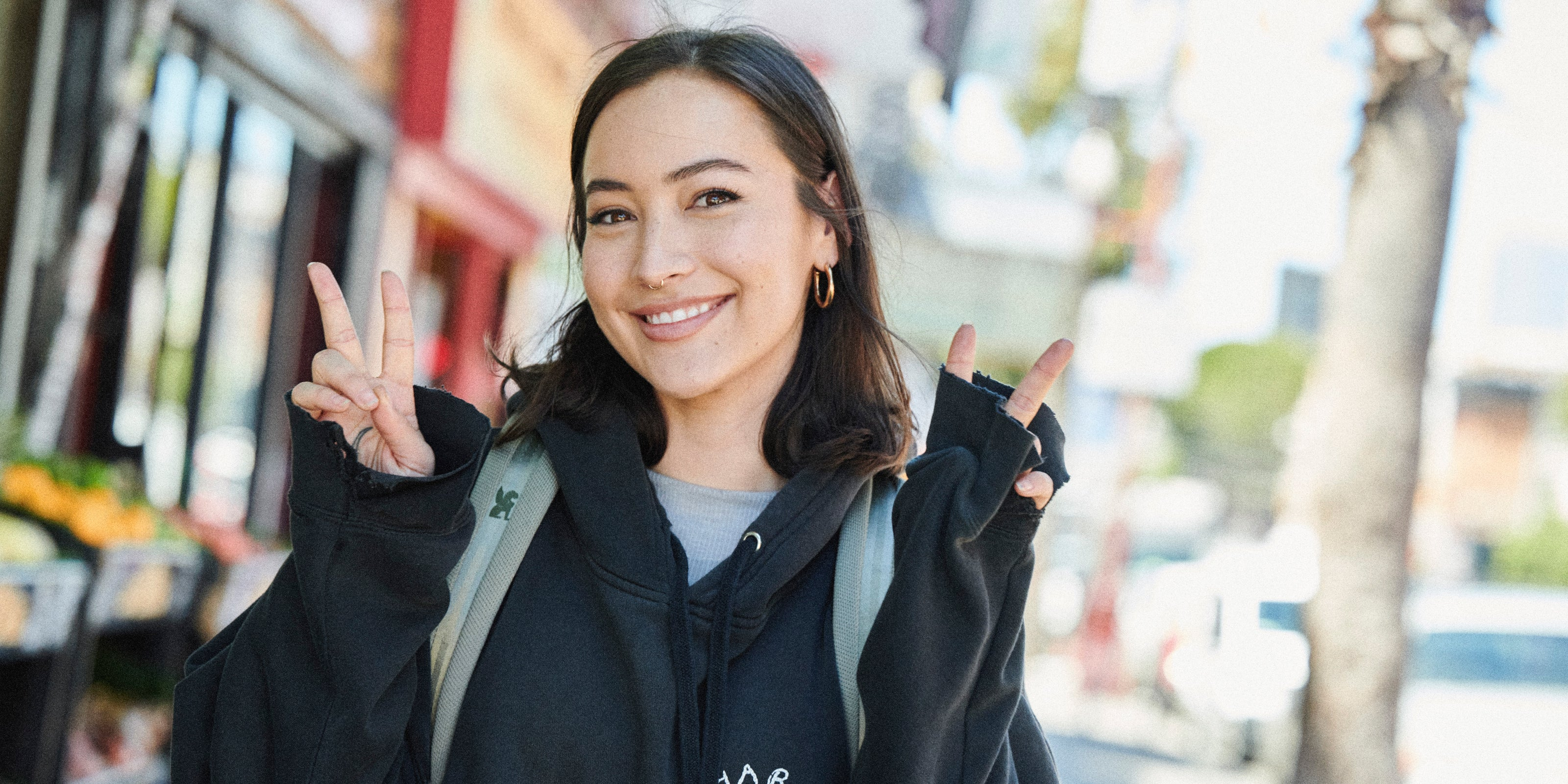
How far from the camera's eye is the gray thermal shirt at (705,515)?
1905 millimetres

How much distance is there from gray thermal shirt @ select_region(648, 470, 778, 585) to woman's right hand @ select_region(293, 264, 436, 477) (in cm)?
41

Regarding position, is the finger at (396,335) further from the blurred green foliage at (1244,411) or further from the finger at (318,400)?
the blurred green foliage at (1244,411)

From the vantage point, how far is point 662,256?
1821mm

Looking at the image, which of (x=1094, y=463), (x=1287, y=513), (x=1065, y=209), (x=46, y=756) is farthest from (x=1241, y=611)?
(x=1094, y=463)

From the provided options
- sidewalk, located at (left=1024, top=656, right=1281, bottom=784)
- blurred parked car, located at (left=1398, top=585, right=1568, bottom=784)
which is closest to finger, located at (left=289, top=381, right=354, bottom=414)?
sidewalk, located at (left=1024, top=656, right=1281, bottom=784)

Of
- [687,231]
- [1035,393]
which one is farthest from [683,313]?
[1035,393]

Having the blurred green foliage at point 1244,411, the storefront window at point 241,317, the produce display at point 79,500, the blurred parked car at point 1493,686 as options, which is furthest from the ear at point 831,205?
the blurred green foliage at point 1244,411

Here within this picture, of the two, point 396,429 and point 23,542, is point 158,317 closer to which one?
point 23,542

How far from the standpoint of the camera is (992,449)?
157cm

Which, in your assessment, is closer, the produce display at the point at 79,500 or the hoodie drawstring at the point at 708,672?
the hoodie drawstring at the point at 708,672

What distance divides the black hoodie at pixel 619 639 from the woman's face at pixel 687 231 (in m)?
0.18

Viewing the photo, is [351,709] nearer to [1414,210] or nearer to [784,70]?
[784,70]

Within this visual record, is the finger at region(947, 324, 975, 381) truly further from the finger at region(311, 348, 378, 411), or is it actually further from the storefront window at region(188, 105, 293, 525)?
the storefront window at region(188, 105, 293, 525)

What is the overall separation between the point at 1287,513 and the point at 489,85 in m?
5.45
